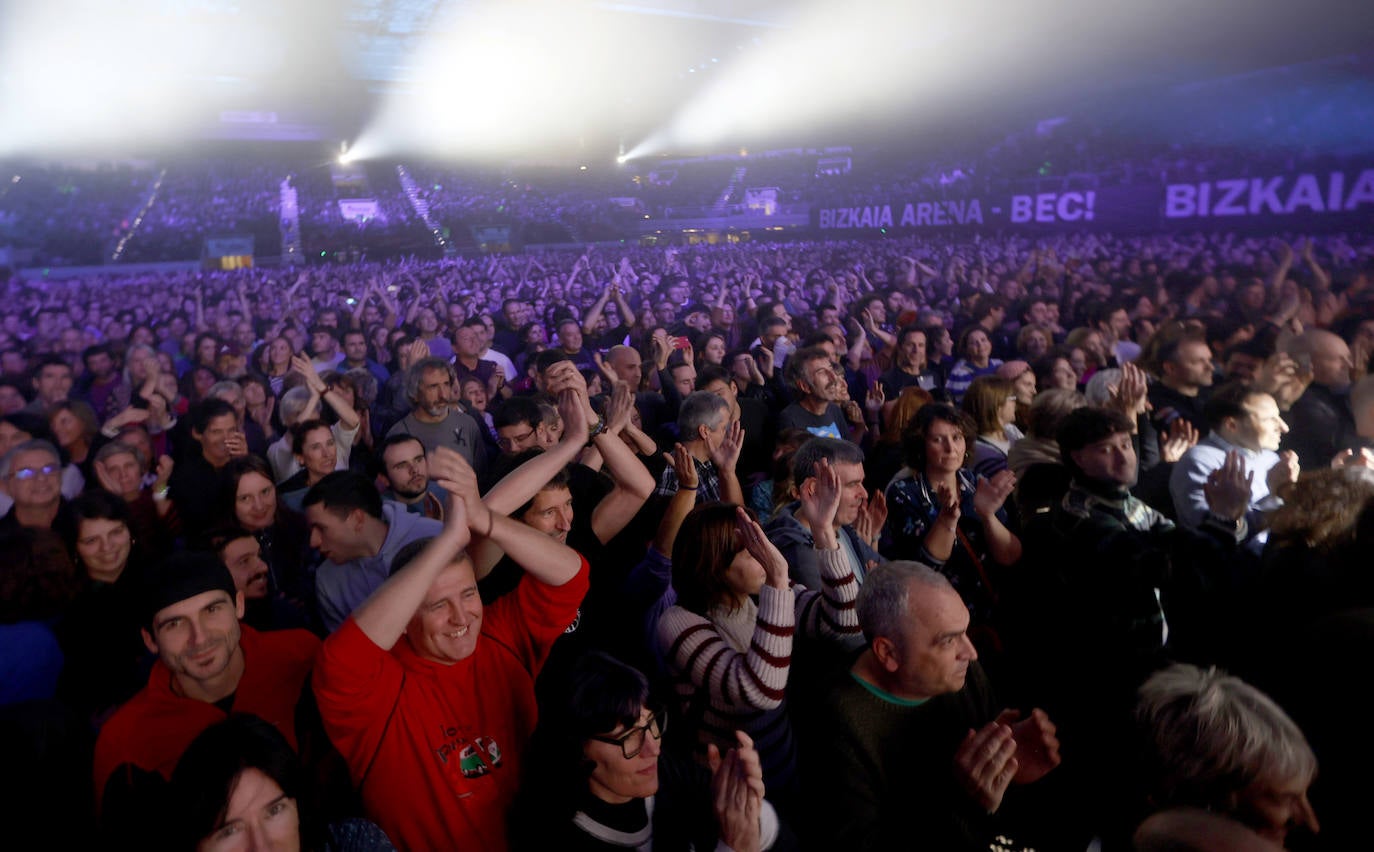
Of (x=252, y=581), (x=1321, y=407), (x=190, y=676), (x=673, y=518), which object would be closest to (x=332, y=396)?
(x=252, y=581)

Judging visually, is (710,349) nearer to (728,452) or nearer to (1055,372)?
(1055,372)

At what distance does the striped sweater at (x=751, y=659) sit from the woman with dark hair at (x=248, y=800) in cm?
65

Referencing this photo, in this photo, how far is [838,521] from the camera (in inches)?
88.9

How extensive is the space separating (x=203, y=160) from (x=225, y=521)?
28.5ft

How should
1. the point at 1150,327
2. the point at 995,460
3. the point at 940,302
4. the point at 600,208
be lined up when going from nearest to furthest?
the point at 995,460 < the point at 1150,327 < the point at 940,302 < the point at 600,208

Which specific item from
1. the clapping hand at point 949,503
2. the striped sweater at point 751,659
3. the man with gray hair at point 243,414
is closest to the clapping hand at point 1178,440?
the clapping hand at point 949,503

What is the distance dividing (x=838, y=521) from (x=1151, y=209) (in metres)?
11.0

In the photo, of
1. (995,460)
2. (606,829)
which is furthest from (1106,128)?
(606,829)

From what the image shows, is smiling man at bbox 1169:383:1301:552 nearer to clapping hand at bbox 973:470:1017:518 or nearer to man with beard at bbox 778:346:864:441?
clapping hand at bbox 973:470:1017:518

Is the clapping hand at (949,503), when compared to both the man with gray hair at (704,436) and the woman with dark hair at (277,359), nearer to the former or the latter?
the man with gray hair at (704,436)

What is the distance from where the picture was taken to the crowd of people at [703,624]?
4.42 ft

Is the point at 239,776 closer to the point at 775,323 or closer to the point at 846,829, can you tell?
the point at 846,829

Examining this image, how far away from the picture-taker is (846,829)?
1.45 meters

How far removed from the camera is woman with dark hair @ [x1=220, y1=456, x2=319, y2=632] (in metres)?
2.68
